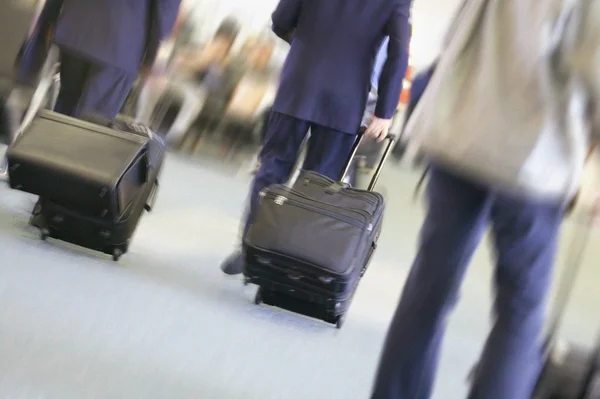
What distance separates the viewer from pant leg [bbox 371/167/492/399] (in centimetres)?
111

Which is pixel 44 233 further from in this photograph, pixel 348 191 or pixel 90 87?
pixel 348 191

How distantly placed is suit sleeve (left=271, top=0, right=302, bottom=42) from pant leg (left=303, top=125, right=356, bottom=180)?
34 centimetres

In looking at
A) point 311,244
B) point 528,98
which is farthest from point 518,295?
point 311,244

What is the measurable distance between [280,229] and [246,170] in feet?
5.81

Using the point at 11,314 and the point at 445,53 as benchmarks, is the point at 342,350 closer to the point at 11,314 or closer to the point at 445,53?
the point at 11,314

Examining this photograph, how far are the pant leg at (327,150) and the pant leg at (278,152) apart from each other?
42 millimetres

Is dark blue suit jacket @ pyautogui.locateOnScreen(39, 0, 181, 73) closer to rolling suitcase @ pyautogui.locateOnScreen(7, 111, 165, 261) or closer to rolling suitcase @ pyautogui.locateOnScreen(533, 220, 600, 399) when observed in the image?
rolling suitcase @ pyautogui.locateOnScreen(7, 111, 165, 261)

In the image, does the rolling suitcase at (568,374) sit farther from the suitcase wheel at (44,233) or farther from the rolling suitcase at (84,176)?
the suitcase wheel at (44,233)

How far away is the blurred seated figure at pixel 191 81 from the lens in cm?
374

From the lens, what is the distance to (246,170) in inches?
138

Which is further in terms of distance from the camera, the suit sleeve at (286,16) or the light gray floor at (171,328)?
the suit sleeve at (286,16)

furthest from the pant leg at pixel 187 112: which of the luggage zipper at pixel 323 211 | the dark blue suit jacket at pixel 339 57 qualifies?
the luggage zipper at pixel 323 211

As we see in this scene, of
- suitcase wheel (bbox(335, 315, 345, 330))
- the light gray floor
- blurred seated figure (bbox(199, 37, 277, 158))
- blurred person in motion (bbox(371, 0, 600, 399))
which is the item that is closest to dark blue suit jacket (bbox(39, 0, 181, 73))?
the light gray floor

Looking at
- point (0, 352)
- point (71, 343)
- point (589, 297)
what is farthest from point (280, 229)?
point (589, 297)
